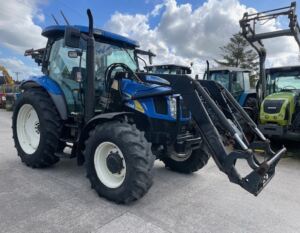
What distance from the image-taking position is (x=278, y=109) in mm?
6691

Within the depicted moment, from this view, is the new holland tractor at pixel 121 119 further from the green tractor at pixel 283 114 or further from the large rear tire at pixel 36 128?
the green tractor at pixel 283 114

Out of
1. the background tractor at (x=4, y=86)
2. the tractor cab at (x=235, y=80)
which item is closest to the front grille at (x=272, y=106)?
the tractor cab at (x=235, y=80)

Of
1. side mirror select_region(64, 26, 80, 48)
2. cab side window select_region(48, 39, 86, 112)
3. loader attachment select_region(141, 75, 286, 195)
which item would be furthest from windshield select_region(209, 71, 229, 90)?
side mirror select_region(64, 26, 80, 48)

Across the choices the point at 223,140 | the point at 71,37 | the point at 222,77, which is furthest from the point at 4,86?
the point at 223,140

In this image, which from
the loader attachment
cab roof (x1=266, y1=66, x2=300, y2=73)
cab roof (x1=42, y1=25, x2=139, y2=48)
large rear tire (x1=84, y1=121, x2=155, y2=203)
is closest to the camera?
the loader attachment

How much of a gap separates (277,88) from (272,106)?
140 cm

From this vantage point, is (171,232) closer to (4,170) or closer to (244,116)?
(244,116)

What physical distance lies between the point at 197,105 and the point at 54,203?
2120 mm

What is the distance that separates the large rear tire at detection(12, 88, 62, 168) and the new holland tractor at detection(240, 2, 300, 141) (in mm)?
5004

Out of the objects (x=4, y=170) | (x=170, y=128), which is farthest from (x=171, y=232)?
(x=4, y=170)

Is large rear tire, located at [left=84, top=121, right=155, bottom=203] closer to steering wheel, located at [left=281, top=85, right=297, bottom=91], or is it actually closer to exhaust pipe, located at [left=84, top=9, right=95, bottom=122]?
exhaust pipe, located at [left=84, top=9, right=95, bottom=122]

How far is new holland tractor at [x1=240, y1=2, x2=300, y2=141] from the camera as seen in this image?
6.67 metres

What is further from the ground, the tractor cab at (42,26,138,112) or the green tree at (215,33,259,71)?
the green tree at (215,33,259,71)

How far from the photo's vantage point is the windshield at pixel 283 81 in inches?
298
